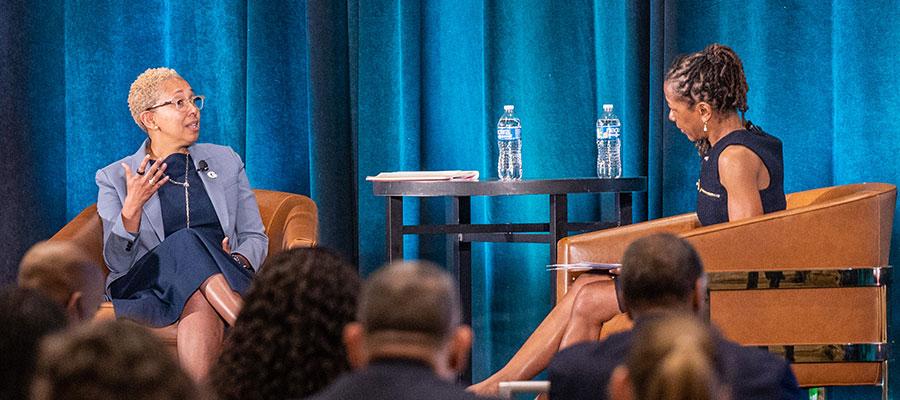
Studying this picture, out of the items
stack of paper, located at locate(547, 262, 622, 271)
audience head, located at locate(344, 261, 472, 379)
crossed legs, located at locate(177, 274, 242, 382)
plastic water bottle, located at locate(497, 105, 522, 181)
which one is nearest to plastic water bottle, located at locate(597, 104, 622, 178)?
plastic water bottle, located at locate(497, 105, 522, 181)

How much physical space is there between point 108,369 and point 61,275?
92cm

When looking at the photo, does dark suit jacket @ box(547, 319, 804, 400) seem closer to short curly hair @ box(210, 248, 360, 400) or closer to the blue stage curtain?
short curly hair @ box(210, 248, 360, 400)

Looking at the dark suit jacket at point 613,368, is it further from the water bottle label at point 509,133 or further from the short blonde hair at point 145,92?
the water bottle label at point 509,133

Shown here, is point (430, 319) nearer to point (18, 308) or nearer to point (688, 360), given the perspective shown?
point (688, 360)

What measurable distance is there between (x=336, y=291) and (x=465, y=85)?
3.31 metres

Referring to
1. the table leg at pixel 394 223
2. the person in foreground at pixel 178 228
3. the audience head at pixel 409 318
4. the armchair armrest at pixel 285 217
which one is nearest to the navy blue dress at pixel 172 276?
the person in foreground at pixel 178 228

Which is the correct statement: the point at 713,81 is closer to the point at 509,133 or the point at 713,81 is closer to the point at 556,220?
the point at 556,220

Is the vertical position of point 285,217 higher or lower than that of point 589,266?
higher

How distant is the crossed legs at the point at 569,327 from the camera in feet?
10.3

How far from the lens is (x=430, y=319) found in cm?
137

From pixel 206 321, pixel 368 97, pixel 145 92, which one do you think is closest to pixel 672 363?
pixel 206 321

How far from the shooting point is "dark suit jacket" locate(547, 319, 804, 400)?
1725 mm

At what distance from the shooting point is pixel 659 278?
188cm

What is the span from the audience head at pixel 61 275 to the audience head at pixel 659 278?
2.94 feet
